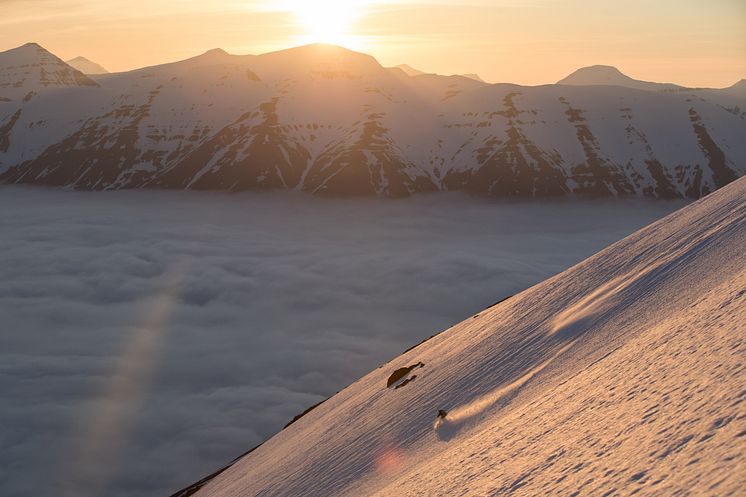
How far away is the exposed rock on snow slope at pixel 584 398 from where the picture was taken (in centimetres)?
930

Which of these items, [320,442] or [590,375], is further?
[320,442]

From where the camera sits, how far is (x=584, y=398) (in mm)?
13508

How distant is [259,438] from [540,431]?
126m

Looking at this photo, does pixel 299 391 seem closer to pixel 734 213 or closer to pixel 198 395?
pixel 198 395

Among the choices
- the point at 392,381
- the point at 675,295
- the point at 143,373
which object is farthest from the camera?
the point at 143,373

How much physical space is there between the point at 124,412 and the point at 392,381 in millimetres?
128038

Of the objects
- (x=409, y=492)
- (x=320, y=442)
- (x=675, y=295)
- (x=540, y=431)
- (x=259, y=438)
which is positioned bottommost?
(x=259, y=438)

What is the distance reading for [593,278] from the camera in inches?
1058

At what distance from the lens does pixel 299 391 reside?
15425 centimetres

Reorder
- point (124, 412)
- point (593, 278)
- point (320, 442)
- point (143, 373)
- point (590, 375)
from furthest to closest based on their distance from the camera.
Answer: point (143, 373), point (124, 412), point (320, 442), point (593, 278), point (590, 375)

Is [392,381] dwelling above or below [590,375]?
below

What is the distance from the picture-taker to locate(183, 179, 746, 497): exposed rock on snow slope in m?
9.30

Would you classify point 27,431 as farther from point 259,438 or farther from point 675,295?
point 675,295

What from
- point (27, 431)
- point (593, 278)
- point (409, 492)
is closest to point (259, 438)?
point (27, 431)
